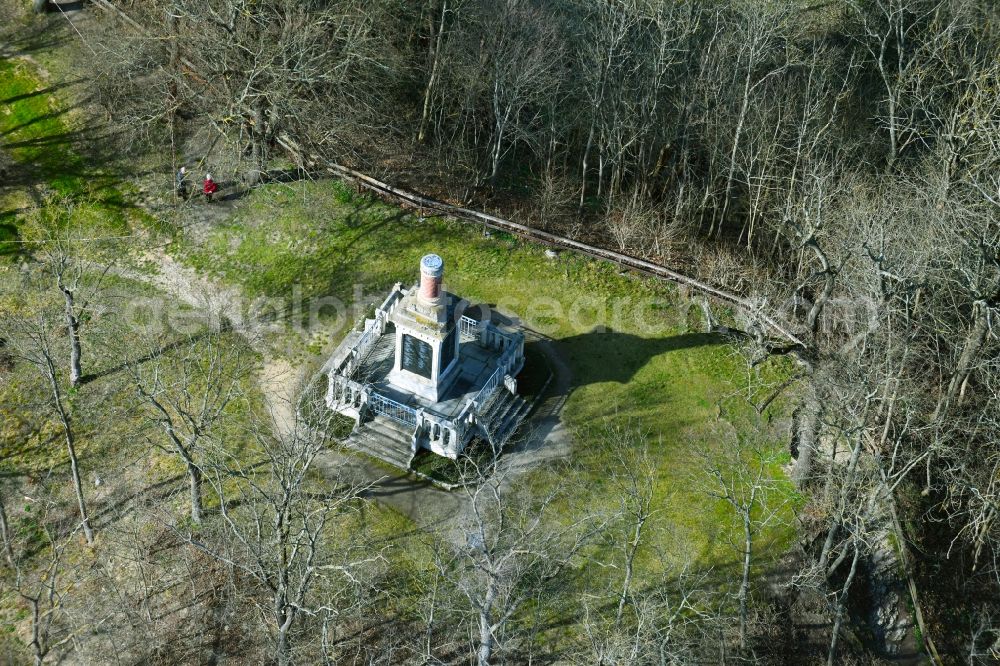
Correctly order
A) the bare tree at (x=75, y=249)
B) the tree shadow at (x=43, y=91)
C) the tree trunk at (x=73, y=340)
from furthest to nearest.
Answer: the tree shadow at (x=43, y=91), the bare tree at (x=75, y=249), the tree trunk at (x=73, y=340)

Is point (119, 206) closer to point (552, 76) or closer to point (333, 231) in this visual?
point (333, 231)

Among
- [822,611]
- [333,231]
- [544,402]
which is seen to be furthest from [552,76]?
[822,611]

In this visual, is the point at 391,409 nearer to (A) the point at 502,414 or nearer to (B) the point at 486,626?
(A) the point at 502,414

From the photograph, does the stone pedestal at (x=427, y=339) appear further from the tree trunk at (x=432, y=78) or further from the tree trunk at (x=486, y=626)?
the tree trunk at (x=432, y=78)

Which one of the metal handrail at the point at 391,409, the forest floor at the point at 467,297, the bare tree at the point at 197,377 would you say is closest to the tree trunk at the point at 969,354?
the forest floor at the point at 467,297

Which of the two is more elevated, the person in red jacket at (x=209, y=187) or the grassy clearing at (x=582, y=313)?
the person in red jacket at (x=209, y=187)

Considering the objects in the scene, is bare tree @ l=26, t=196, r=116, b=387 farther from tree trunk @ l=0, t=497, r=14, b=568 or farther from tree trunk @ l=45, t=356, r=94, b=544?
tree trunk @ l=0, t=497, r=14, b=568

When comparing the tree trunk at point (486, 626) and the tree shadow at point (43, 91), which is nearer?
the tree trunk at point (486, 626)
